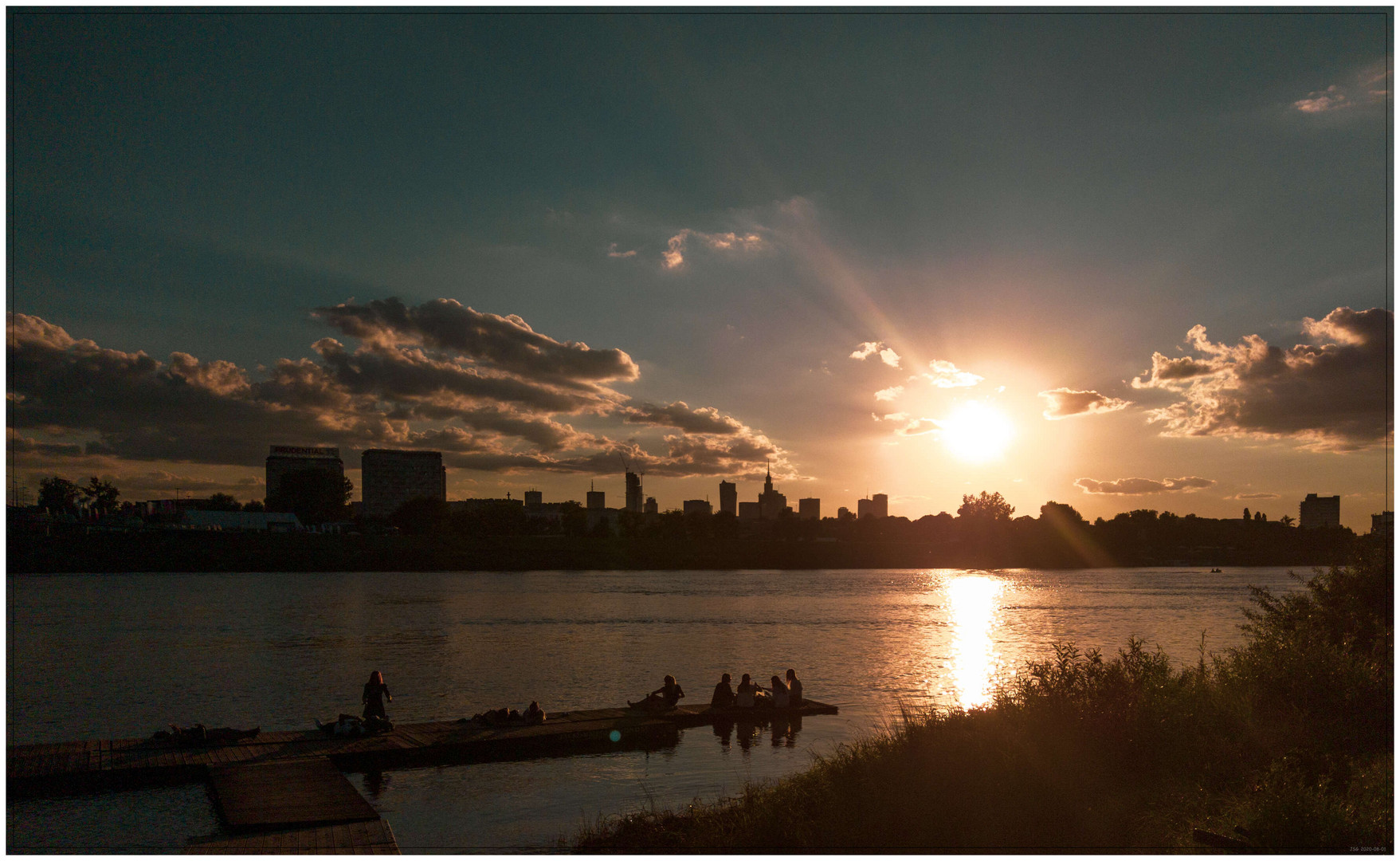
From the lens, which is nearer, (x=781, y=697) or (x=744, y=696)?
(x=744, y=696)

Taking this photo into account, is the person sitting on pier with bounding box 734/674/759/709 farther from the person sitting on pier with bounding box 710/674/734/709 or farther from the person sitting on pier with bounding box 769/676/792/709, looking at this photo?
the person sitting on pier with bounding box 769/676/792/709

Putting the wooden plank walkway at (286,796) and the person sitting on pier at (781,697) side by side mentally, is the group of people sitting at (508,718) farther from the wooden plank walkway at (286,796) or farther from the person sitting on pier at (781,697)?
the person sitting on pier at (781,697)

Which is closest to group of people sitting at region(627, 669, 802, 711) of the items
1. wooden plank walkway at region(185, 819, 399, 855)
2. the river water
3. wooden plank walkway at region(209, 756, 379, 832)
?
the river water

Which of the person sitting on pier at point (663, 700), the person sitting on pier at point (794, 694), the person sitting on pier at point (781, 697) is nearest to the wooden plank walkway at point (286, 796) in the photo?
the person sitting on pier at point (663, 700)

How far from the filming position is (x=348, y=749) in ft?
92.7

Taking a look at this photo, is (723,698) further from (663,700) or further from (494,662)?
(494,662)

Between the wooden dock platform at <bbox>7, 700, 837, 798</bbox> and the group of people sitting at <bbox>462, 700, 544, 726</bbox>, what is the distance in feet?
1.13

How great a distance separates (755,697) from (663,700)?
388 centimetres

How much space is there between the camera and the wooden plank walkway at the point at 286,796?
21000mm

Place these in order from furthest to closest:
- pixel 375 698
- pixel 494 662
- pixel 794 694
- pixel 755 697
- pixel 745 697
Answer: pixel 494 662, pixel 794 694, pixel 755 697, pixel 745 697, pixel 375 698

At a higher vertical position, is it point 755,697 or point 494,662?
point 755,697

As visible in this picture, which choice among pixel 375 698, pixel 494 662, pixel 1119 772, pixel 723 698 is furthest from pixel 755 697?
pixel 494 662

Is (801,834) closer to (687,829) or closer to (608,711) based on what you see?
(687,829)

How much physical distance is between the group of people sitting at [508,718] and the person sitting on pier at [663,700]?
4.17m
